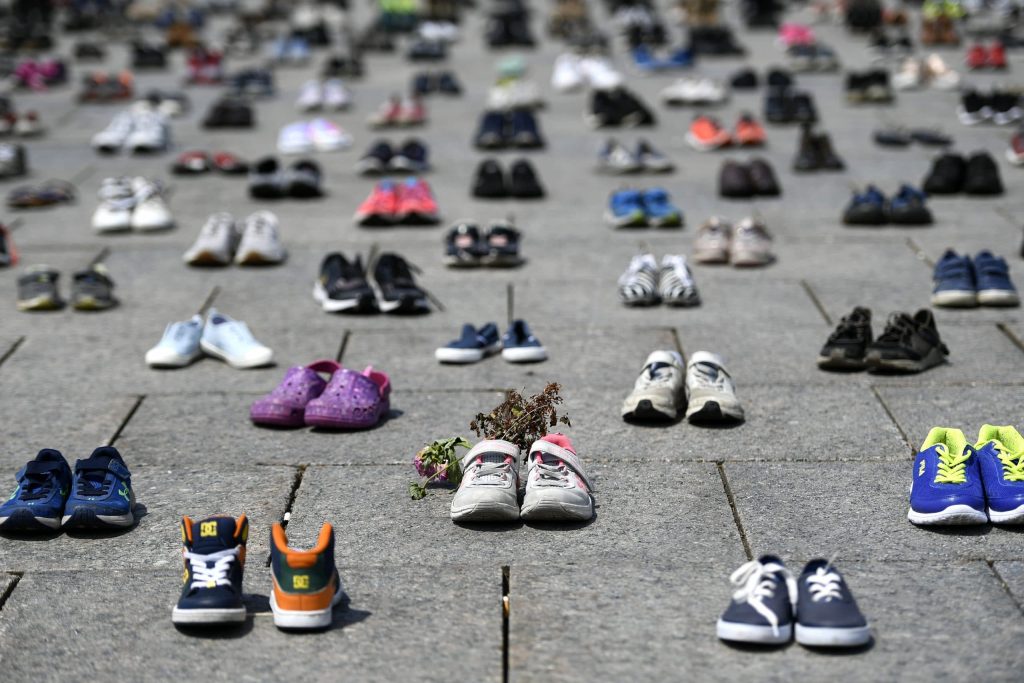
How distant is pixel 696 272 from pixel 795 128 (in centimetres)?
420

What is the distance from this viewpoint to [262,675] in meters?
3.89

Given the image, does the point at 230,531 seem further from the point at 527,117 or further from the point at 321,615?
the point at 527,117

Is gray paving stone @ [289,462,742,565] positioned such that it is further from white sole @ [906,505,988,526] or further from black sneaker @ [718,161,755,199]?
black sneaker @ [718,161,755,199]

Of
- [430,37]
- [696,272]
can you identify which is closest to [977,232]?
[696,272]

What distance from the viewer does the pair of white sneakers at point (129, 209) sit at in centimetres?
883

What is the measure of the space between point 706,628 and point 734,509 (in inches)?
33.4

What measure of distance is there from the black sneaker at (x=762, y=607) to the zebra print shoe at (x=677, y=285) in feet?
10.5

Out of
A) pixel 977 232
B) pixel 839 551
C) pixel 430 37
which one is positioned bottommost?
pixel 430 37

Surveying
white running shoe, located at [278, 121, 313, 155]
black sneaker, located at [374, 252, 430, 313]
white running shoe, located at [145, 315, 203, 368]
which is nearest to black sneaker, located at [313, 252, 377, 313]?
black sneaker, located at [374, 252, 430, 313]

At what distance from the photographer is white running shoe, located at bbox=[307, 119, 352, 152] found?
11.2 m

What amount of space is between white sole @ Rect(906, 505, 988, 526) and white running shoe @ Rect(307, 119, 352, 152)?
7470mm

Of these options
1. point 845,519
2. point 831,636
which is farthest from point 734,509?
point 831,636

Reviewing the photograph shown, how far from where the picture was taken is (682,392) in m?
5.81

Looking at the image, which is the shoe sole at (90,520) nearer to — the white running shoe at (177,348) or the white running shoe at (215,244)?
the white running shoe at (177,348)
